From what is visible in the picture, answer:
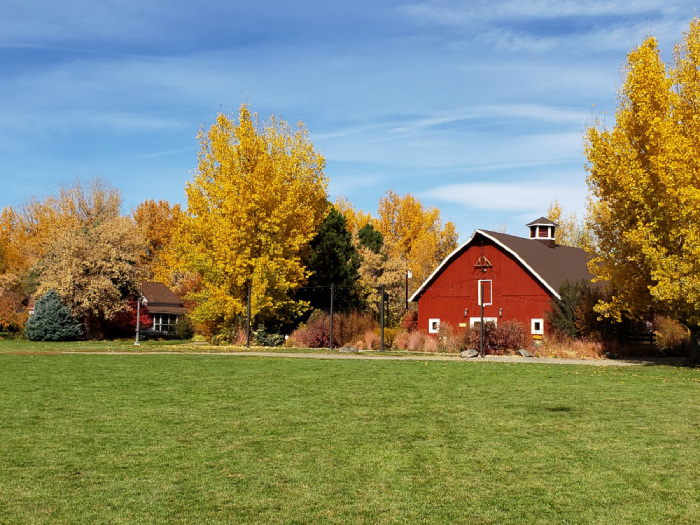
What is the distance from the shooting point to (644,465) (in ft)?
25.7

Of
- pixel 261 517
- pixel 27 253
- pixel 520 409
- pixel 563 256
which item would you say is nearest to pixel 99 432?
pixel 261 517

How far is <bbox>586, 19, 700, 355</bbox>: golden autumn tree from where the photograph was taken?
2280cm

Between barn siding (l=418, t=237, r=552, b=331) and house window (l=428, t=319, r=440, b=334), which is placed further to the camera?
house window (l=428, t=319, r=440, b=334)

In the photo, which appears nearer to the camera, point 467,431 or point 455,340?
point 467,431

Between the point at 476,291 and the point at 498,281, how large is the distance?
1.58 meters

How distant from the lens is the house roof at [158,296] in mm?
61312

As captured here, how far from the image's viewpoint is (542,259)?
1668 inches

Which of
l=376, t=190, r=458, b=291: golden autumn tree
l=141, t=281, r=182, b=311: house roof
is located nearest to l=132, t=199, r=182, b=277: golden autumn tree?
l=141, t=281, r=182, b=311: house roof

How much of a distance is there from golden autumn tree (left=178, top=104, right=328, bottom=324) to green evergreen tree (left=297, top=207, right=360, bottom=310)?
11.0 feet

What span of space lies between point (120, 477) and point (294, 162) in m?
34.9

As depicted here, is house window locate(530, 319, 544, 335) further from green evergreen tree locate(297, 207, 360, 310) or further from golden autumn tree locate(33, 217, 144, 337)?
golden autumn tree locate(33, 217, 144, 337)

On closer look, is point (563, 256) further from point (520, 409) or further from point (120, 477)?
point (120, 477)

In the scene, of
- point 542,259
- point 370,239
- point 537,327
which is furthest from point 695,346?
point 370,239

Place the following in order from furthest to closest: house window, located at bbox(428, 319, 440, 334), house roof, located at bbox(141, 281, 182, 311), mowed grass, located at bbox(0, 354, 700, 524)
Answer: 1. house roof, located at bbox(141, 281, 182, 311)
2. house window, located at bbox(428, 319, 440, 334)
3. mowed grass, located at bbox(0, 354, 700, 524)
